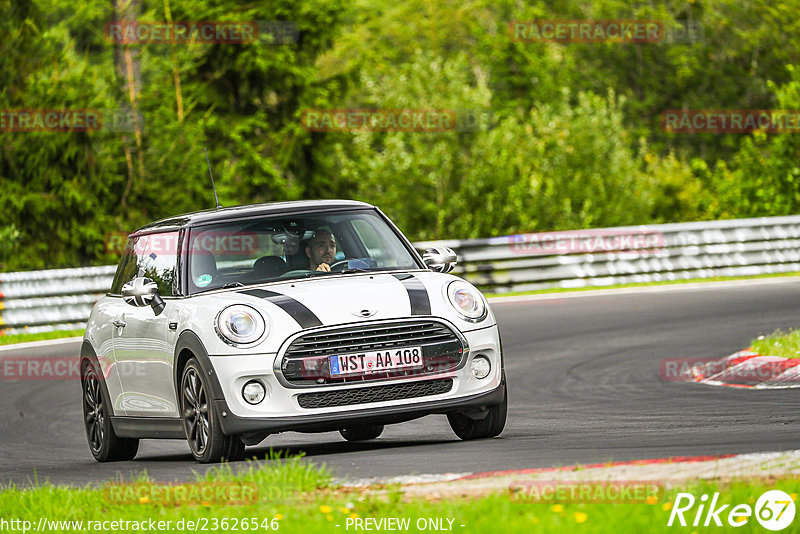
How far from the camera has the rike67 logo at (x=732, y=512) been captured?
5.38 meters

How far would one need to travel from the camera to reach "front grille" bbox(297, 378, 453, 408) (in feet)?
27.6

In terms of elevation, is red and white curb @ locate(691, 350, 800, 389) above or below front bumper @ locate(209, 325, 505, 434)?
below

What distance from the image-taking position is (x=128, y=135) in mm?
27844

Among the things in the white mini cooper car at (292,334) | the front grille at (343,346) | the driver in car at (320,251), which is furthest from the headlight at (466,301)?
the driver in car at (320,251)

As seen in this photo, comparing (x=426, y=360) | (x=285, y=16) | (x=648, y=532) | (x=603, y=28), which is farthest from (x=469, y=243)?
(x=603, y=28)

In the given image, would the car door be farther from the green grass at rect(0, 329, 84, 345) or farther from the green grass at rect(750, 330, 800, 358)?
the green grass at rect(0, 329, 84, 345)

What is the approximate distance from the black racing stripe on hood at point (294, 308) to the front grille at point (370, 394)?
0.43 m

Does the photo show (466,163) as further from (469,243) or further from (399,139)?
(469,243)

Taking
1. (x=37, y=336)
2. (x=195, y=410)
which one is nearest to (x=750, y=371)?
(x=195, y=410)

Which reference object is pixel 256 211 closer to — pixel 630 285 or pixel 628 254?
pixel 630 285

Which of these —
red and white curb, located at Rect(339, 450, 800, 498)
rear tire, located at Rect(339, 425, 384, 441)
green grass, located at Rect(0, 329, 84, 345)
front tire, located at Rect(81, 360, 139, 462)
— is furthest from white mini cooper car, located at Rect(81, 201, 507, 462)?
green grass, located at Rect(0, 329, 84, 345)

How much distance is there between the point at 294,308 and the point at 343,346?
38 centimetres

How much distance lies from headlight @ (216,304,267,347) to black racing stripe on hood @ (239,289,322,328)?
0.51ft

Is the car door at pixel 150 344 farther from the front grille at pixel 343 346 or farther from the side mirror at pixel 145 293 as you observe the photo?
the front grille at pixel 343 346
